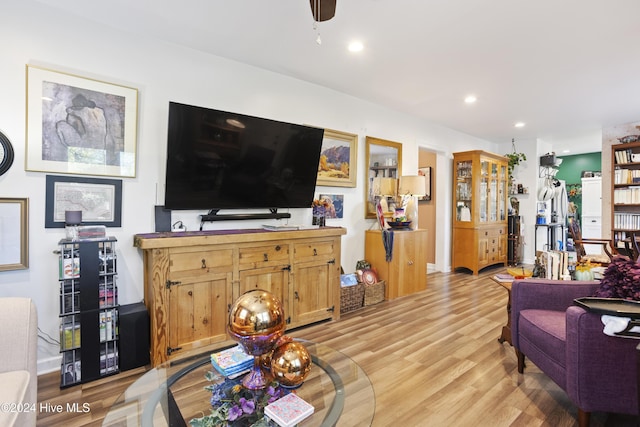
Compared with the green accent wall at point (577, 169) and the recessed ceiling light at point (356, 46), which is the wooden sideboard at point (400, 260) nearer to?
the recessed ceiling light at point (356, 46)

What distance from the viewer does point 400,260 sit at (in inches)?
160

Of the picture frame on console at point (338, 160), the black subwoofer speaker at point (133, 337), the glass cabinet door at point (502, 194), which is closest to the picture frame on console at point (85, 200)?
the black subwoofer speaker at point (133, 337)

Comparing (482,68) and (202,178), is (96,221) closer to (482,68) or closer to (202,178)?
(202,178)

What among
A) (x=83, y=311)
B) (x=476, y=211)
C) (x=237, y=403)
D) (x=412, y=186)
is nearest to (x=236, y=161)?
(x=83, y=311)

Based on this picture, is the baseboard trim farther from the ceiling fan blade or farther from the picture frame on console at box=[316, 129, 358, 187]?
the ceiling fan blade

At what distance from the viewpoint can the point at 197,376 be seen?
1467 mm

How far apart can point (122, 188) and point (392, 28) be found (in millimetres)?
2438

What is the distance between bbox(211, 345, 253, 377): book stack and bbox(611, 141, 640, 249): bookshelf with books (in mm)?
5981

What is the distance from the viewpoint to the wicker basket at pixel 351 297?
11.6 ft

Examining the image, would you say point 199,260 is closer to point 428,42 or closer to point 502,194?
point 428,42

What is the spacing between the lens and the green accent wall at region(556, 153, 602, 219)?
8.10 meters

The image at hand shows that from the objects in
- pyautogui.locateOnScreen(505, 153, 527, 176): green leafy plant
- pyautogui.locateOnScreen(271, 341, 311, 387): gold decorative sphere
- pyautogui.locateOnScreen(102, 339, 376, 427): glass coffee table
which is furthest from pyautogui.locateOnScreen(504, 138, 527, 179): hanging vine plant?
pyautogui.locateOnScreen(271, 341, 311, 387): gold decorative sphere

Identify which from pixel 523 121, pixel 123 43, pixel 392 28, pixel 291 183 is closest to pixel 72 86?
pixel 123 43

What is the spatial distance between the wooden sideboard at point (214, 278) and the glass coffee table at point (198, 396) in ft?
2.77
